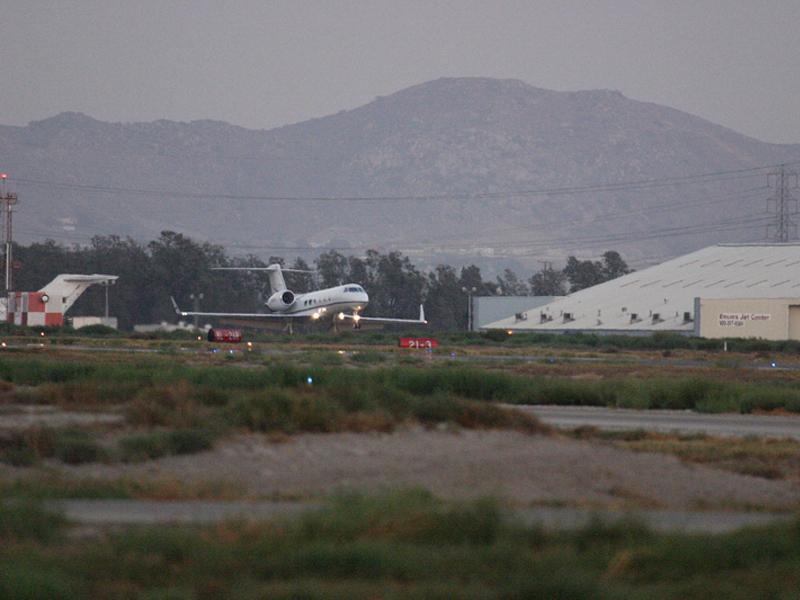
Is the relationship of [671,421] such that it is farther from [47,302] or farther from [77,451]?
[47,302]

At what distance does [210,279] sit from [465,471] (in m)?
131

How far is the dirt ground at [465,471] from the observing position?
16297mm

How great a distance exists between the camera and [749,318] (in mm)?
86562

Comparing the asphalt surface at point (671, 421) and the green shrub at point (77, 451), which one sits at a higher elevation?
the green shrub at point (77, 451)

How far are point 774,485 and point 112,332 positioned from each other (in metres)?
78.7

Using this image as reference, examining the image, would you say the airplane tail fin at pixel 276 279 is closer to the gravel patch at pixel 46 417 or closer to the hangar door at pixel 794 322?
the hangar door at pixel 794 322

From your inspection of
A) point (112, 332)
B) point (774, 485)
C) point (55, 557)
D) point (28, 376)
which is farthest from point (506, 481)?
point (112, 332)

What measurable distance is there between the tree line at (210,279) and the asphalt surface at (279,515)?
116 m

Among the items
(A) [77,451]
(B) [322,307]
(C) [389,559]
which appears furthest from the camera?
(B) [322,307]

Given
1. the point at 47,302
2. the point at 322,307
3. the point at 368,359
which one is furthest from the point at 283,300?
the point at 368,359

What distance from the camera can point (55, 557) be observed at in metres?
11.3

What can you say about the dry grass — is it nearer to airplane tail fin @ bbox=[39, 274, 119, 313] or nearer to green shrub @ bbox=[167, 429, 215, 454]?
green shrub @ bbox=[167, 429, 215, 454]

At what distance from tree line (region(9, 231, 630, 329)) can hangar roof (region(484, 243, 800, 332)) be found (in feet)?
121

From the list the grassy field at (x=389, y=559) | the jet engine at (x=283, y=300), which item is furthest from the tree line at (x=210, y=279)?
the grassy field at (x=389, y=559)
